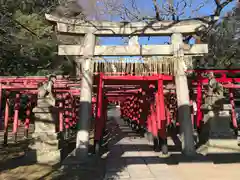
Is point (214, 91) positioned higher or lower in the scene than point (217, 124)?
higher

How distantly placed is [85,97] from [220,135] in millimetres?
4355

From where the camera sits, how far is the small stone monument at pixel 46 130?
322 inches

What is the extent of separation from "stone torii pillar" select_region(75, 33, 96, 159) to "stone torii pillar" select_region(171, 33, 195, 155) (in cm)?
261

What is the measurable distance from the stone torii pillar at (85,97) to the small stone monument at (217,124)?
3790mm

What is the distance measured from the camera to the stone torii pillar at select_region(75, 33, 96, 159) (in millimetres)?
7805

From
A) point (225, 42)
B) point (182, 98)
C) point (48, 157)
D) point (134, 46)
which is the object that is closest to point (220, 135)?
point (182, 98)

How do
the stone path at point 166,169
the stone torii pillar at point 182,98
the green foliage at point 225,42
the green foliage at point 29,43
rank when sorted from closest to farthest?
the stone path at point 166,169 → the stone torii pillar at point 182,98 → the green foliage at point 29,43 → the green foliage at point 225,42

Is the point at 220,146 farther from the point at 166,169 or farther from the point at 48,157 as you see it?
the point at 48,157

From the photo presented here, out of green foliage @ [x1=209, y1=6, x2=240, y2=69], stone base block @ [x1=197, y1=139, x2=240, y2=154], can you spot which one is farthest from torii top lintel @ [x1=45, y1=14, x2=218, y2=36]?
green foliage @ [x1=209, y1=6, x2=240, y2=69]

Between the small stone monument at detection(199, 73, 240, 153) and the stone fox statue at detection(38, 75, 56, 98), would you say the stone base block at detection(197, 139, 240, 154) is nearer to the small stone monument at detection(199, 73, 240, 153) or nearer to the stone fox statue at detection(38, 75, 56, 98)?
the small stone monument at detection(199, 73, 240, 153)

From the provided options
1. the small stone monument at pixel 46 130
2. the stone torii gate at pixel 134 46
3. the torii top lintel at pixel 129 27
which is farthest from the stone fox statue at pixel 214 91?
the small stone monument at pixel 46 130

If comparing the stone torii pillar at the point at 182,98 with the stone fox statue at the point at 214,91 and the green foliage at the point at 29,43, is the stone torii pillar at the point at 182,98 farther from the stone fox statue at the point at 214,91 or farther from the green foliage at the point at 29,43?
the green foliage at the point at 29,43

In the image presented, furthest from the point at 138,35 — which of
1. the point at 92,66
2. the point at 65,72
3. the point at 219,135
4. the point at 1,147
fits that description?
the point at 65,72

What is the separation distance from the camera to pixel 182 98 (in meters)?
8.32
